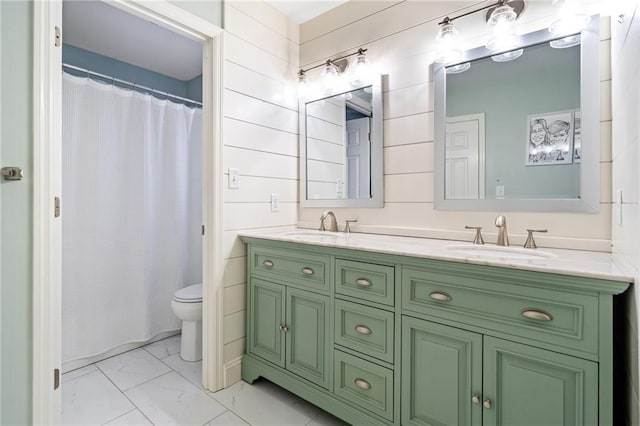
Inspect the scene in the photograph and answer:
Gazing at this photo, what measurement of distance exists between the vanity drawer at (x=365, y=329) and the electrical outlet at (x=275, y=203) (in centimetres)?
91

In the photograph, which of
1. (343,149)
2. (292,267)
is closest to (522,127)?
(343,149)

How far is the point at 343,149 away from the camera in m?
2.17

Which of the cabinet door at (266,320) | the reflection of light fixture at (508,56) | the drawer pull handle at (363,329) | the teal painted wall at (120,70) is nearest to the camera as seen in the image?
the drawer pull handle at (363,329)

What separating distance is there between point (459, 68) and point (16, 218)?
212cm

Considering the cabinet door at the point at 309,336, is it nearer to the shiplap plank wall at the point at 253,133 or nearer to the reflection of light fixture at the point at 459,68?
the shiplap plank wall at the point at 253,133

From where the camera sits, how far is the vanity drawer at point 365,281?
1.33 meters

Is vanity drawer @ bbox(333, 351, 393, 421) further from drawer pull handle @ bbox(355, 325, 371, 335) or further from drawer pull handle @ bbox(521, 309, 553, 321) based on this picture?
drawer pull handle @ bbox(521, 309, 553, 321)

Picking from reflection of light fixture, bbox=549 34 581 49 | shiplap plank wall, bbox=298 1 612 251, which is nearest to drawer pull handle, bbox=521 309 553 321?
shiplap plank wall, bbox=298 1 612 251

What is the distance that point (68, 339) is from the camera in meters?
2.07

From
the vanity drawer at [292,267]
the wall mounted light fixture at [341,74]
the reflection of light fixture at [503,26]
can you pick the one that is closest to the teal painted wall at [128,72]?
the wall mounted light fixture at [341,74]

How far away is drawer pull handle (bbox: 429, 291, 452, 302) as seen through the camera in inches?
46.4

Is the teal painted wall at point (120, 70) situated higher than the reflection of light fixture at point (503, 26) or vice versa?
the teal painted wall at point (120, 70)

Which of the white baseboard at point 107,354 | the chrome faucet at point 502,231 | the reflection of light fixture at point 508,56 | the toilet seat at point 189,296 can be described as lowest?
the white baseboard at point 107,354

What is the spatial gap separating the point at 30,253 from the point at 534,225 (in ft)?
7.08
